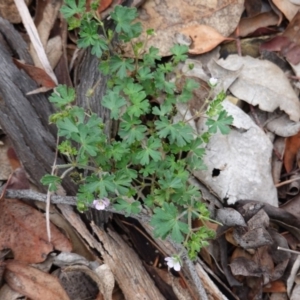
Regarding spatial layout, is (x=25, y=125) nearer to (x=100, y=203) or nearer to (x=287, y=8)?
(x=100, y=203)

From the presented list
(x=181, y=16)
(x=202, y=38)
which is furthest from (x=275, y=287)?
(x=181, y=16)

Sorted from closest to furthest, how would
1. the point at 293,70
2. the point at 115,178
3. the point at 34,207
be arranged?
1. the point at 115,178
2. the point at 34,207
3. the point at 293,70

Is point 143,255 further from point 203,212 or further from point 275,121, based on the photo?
point 275,121

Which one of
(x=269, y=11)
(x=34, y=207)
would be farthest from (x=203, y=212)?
(x=269, y=11)

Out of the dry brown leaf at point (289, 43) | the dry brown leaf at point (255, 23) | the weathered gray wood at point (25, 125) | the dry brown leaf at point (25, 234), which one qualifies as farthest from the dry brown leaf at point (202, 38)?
the dry brown leaf at point (25, 234)

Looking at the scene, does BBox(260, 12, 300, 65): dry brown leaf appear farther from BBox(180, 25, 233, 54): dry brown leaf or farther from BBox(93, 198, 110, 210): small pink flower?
BBox(93, 198, 110, 210): small pink flower
